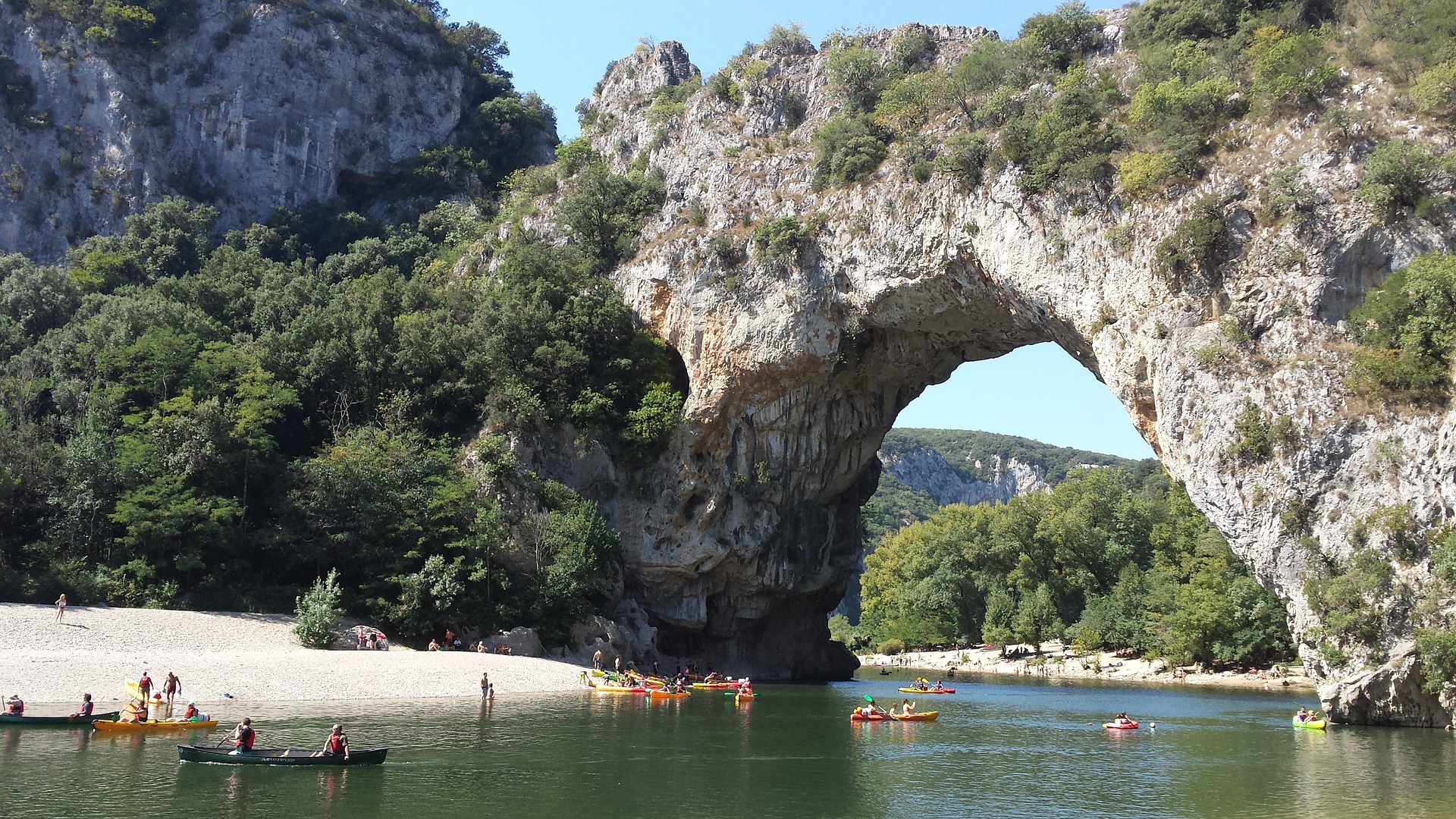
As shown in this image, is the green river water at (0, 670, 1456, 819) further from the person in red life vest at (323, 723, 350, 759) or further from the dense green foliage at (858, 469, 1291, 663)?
the dense green foliage at (858, 469, 1291, 663)

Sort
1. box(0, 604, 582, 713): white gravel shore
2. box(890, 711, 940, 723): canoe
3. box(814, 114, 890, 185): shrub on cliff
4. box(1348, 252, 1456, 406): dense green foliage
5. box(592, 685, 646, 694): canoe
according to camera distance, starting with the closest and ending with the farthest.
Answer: box(1348, 252, 1456, 406): dense green foliage
box(0, 604, 582, 713): white gravel shore
box(890, 711, 940, 723): canoe
box(592, 685, 646, 694): canoe
box(814, 114, 890, 185): shrub on cliff

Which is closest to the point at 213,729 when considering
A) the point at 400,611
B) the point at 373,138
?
the point at 400,611

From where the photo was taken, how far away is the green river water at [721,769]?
16391mm

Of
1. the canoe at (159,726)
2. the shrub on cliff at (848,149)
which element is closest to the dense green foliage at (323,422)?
the shrub on cliff at (848,149)

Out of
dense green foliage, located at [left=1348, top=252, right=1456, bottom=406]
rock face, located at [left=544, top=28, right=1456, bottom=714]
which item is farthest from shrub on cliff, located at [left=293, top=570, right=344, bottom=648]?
dense green foliage, located at [left=1348, top=252, right=1456, bottom=406]

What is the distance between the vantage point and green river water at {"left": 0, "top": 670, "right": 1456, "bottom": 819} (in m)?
16.4

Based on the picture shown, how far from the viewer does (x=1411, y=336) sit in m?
26.2

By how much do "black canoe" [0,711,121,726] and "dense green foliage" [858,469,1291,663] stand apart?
42044 millimetres

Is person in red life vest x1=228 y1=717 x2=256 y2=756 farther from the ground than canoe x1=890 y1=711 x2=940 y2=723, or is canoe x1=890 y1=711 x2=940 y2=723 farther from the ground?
person in red life vest x1=228 y1=717 x2=256 y2=756

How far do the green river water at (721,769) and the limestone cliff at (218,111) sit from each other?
49.6 metres

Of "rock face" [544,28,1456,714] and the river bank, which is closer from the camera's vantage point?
"rock face" [544,28,1456,714]

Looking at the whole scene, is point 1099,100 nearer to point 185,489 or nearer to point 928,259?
point 928,259

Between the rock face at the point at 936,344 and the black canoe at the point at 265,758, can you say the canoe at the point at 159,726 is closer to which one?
the black canoe at the point at 265,758

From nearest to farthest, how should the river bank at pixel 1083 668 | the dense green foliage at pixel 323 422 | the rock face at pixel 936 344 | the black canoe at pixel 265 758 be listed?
the black canoe at pixel 265 758
the rock face at pixel 936 344
the dense green foliage at pixel 323 422
the river bank at pixel 1083 668
